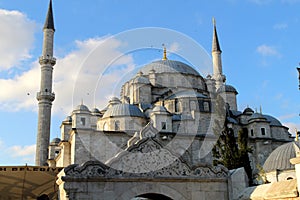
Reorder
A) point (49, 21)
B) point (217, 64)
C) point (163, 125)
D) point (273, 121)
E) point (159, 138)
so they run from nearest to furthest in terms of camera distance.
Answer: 1. point (159, 138)
2. point (163, 125)
3. point (49, 21)
4. point (273, 121)
5. point (217, 64)

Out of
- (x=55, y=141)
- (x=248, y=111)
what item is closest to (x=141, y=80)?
(x=248, y=111)

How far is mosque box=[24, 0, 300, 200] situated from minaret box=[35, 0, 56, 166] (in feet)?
0.24

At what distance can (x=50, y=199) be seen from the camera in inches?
605

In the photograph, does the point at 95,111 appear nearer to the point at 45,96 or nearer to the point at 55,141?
the point at 45,96

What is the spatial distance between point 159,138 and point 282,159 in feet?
23.5

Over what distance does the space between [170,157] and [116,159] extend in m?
1.05

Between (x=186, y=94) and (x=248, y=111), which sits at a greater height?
(x=186, y=94)

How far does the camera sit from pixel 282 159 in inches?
763

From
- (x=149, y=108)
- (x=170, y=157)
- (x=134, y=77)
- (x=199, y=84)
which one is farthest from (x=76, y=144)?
(x=170, y=157)

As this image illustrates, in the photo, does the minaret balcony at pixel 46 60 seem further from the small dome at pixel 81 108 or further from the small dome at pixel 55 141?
the small dome at pixel 55 141

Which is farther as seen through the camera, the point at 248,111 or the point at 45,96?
the point at 248,111

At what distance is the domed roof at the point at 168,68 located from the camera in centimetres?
3272

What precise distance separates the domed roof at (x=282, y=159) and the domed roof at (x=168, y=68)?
14.7m

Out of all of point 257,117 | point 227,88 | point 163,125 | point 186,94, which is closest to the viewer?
point 163,125
